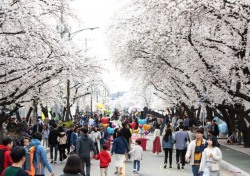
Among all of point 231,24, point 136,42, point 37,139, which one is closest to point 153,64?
point 136,42

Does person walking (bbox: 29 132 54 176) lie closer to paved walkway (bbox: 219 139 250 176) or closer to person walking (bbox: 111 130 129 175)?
person walking (bbox: 111 130 129 175)

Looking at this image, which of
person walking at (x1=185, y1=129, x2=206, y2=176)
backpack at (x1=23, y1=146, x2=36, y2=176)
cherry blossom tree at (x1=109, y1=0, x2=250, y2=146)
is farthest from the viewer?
cherry blossom tree at (x1=109, y1=0, x2=250, y2=146)

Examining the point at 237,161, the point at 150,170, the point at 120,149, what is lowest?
the point at 150,170

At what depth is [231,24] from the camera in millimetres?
24078

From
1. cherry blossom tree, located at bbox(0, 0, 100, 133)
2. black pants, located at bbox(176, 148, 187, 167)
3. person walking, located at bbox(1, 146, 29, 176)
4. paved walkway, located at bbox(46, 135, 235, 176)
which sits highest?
cherry blossom tree, located at bbox(0, 0, 100, 133)

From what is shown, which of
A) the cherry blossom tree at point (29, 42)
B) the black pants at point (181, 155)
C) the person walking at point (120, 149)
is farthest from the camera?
the black pants at point (181, 155)

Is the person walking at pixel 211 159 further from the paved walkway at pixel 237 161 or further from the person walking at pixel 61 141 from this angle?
the person walking at pixel 61 141

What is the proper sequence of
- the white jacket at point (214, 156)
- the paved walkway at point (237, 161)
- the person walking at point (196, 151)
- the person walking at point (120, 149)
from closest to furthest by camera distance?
the white jacket at point (214, 156), the person walking at point (196, 151), the person walking at point (120, 149), the paved walkway at point (237, 161)

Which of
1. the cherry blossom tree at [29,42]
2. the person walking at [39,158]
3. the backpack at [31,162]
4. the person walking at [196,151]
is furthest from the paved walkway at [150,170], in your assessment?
the backpack at [31,162]

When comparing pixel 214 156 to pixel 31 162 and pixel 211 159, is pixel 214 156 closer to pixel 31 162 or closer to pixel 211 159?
pixel 211 159

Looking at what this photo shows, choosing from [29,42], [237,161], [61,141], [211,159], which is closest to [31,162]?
[211,159]

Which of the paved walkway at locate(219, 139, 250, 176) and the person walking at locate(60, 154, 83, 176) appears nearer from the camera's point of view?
the person walking at locate(60, 154, 83, 176)

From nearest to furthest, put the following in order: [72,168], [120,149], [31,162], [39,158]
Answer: [72,168] < [31,162] < [39,158] < [120,149]

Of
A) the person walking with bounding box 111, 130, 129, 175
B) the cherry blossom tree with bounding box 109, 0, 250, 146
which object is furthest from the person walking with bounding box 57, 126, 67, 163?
the cherry blossom tree with bounding box 109, 0, 250, 146
